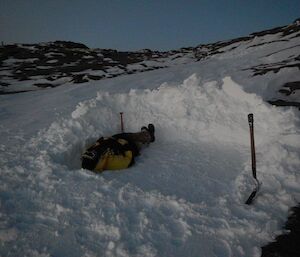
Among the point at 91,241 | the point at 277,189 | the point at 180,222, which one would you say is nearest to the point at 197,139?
the point at 277,189

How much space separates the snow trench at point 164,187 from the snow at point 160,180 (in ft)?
0.05

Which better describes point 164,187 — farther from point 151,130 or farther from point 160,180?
point 151,130

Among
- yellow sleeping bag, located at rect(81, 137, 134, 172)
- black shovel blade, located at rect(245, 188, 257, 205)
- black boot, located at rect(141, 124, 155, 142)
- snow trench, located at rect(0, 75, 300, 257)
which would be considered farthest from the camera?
black boot, located at rect(141, 124, 155, 142)

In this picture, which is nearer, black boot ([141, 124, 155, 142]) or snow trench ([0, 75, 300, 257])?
snow trench ([0, 75, 300, 257])

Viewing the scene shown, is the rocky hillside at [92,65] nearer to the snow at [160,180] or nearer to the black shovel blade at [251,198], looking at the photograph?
the snow at [160,180]

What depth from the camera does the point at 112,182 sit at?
425 cm

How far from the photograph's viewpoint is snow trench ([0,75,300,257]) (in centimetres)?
305

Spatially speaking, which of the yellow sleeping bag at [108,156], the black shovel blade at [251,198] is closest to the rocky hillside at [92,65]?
the black shovel blade at [251,198]

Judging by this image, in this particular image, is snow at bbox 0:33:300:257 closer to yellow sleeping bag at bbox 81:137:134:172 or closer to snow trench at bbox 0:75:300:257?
snow trench at bbox 0:75:300:257

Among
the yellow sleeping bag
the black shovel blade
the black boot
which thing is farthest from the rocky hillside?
the yellow sleeping bag

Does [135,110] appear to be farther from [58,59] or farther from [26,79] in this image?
[58,59]

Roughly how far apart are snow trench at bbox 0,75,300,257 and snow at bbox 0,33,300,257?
0.05 feet

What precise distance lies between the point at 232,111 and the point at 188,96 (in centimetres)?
130

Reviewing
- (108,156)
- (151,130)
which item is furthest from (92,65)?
(108,156)
